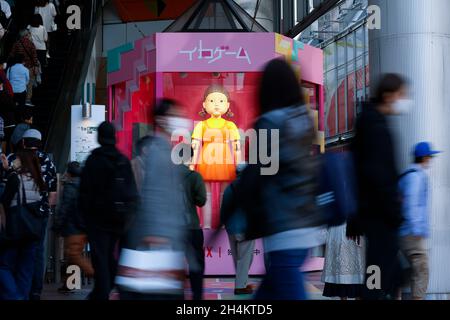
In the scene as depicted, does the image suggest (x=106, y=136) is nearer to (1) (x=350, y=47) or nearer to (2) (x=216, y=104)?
(2) (x=216, y=104)

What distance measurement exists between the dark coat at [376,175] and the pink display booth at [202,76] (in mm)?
6961

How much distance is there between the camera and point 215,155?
13273mm

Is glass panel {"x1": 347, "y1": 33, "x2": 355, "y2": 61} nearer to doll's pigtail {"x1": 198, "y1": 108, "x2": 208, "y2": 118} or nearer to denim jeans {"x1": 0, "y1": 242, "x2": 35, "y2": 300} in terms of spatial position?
doll's pigtail {"x1": 198, "y1": 108, "x2": 208, "y2": 118}

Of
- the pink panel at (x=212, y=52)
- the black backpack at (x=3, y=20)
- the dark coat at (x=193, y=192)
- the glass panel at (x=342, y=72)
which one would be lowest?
the dark coat at (x=193, y=192)

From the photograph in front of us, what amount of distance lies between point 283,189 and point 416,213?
2528 millimetres

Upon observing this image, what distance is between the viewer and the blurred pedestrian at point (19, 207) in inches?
292

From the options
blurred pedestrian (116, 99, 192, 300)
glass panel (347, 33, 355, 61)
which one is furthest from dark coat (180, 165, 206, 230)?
glass panel (347, 33, 355, 61)

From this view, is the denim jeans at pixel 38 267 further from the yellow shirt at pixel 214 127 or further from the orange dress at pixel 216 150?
the yellow shirt at pixel 214 127

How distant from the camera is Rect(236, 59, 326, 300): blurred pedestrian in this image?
175 inches

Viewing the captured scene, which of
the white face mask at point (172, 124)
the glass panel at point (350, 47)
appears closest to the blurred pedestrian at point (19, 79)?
the white face mask at point (172, 124)

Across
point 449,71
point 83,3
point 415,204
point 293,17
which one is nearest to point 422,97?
point 449,71

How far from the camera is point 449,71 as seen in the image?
33.8 ft

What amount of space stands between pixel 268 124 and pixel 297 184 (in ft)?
1.11

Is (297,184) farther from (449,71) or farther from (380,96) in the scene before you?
(449,71)
